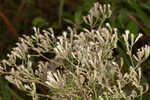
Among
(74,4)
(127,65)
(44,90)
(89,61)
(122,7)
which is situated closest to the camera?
(89,61)

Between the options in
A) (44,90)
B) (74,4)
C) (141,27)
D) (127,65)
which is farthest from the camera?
→ (74,4)

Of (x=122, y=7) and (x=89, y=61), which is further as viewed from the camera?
(x=122, y=7)

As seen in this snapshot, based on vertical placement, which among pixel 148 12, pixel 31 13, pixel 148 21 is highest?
pixel 31 13

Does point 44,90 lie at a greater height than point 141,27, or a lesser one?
lesser

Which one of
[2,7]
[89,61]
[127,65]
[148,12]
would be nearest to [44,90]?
[127,65]

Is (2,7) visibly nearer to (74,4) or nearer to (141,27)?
(74,4)

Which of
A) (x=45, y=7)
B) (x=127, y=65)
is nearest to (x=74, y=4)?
(x=45, y=7)

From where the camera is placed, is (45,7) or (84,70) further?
(45,7)

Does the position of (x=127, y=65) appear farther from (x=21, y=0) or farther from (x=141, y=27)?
(x=21, y=0)

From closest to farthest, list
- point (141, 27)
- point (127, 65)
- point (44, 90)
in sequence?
point (127, 65) → point (44, 90) → point (141, 27)
